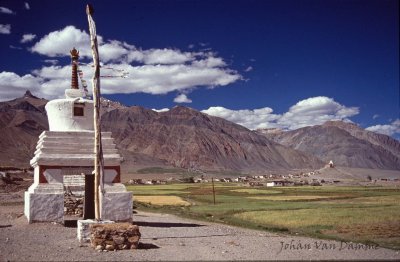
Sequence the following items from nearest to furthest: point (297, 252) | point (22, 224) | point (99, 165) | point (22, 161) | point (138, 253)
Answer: point (138, 253) < point (297, 252) < point (99, 165) < point (22, 224) < point (22, 161)

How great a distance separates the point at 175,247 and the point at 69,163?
750cm

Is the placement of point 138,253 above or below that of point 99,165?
below

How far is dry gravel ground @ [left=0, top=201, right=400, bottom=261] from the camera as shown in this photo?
46.2 feet

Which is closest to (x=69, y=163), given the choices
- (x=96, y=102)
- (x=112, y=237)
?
(x=96, y=102)

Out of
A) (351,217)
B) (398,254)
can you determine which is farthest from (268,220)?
(398,254)

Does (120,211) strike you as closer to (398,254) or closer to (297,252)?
(297,252)

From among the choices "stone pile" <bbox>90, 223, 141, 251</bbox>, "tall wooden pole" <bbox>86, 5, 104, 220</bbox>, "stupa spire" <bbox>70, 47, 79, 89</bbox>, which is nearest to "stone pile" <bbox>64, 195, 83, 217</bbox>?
"stupa spire" <bbox>70, 47, 79, 89</bbox>

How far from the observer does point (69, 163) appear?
21.0 meters

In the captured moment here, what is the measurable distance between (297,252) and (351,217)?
16615 mm

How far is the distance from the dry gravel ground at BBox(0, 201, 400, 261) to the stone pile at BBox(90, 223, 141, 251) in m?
0.34

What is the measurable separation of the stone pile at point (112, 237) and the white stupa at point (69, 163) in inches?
189

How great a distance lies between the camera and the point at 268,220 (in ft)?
96.5

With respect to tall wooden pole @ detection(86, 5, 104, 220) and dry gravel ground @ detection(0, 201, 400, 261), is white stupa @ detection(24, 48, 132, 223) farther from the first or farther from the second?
tall wooden pole @ detection(86, 5, 104, 220)

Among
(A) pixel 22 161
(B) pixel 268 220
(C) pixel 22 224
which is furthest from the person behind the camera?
(A) pixel 22 161
